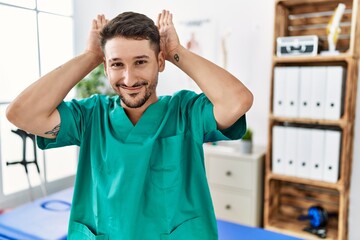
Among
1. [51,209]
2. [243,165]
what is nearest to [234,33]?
[243,165]

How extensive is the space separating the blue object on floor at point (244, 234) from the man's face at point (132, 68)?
0.88 metres

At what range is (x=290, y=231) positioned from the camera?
2.29 meters

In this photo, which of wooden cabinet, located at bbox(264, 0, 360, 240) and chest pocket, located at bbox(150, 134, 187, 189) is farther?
wooden cabinet, located at bbox(264, 0, 360, 240)

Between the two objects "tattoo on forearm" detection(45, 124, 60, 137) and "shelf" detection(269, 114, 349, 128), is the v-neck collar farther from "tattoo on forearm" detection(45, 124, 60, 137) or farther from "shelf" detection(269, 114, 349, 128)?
"shelf" detection(269, 114, 349, 128)

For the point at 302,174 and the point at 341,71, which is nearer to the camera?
the point at 341,71

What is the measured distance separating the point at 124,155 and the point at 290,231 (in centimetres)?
183

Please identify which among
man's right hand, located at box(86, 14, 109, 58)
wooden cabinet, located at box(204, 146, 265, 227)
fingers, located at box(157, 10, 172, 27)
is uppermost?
fingers, located at box(157, 10, 172, 27)

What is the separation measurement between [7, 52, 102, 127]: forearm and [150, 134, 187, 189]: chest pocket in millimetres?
280

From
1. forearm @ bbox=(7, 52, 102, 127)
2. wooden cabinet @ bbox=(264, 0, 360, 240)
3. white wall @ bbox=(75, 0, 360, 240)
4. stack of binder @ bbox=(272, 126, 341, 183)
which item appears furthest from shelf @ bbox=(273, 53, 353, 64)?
forearm @ bbox=(7, 52, 102, 127)

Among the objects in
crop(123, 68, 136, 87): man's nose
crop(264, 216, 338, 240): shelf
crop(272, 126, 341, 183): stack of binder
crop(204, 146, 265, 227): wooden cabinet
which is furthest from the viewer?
crop(204, 146, 265, 227): wooden cabinet

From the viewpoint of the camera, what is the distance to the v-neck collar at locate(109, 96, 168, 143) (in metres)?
0.88

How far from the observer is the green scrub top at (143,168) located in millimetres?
853

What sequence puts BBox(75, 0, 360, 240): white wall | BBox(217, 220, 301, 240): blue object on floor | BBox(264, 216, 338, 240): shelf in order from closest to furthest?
BBox(217, 220, 301, 240): blue object on floor
BBox(264, 216, 338, 240): shelf
BBox(75, 0, 360, 240): white wall

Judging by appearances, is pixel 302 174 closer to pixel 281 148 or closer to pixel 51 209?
pixel 281 148
